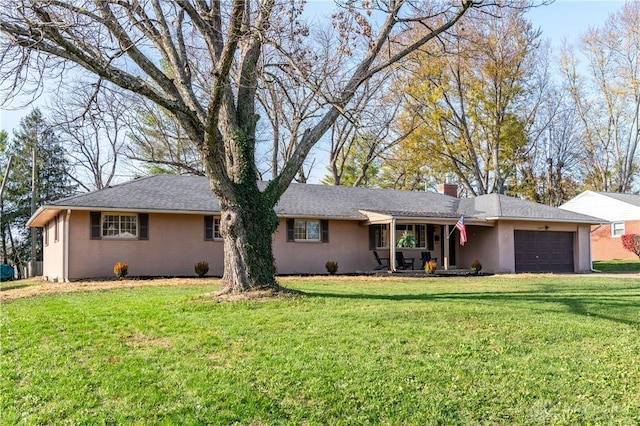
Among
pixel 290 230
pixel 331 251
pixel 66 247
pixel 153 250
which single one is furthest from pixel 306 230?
pixel 66 247

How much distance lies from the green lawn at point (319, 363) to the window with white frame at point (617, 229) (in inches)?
904

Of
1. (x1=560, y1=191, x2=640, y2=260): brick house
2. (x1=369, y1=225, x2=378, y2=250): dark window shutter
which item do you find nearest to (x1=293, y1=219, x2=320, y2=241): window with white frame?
(x1=369, y1=225, x2=378, y2=250): dark window shutter

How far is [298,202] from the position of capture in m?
20.4

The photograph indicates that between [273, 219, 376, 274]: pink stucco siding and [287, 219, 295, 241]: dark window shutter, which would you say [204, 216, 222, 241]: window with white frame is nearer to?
[273, 219, 376, 274]: pink stucco siding

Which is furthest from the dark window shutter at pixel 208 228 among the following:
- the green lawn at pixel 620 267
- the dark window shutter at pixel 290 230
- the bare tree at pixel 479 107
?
the green lawn at pixel 620 267

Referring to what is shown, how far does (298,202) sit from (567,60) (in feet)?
84.2

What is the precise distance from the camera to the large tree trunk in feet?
34.0

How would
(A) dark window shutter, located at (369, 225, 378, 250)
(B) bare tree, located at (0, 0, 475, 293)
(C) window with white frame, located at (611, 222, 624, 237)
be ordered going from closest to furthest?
(B) bare tree, located at (0, 0, 475, 293) → (A) dark window shutter, located at (369, 225, 378, 250) → (C) window with white frame, located at (611, 222, 624, 237)

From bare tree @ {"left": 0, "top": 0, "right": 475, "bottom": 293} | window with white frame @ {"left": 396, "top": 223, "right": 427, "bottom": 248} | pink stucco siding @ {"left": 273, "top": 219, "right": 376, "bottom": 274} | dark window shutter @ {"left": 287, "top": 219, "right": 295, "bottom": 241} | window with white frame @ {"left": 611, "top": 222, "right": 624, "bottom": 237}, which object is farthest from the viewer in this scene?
window with white frame @ {"left": 611, "top": 222, "right": 624, "bottom": 237}

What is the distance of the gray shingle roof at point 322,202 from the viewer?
17.1m

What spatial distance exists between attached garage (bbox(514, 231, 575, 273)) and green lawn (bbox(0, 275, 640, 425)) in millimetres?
12283

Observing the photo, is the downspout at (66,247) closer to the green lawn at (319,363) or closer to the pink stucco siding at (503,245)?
the green lawn at (319,363)

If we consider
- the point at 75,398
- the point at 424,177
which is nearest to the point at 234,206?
the point at 75,398

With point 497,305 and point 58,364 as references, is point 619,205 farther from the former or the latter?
point 58,364
